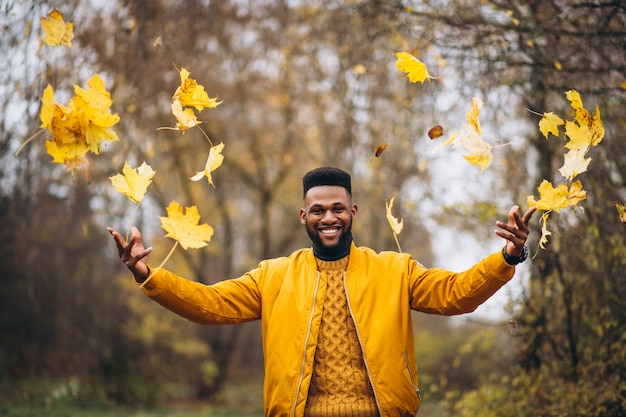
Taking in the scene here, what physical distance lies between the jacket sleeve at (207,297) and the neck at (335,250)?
0.40 m

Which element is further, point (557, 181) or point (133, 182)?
point (557, 181)

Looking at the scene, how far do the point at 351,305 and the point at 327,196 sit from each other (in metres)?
0.64

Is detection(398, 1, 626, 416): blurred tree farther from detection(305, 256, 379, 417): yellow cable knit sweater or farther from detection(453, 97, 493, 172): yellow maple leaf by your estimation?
detection(305, 256, 379, 417): yellow cable knit sweater

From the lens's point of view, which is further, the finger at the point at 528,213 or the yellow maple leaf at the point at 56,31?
the yellow maple leaf at the point at 56,31

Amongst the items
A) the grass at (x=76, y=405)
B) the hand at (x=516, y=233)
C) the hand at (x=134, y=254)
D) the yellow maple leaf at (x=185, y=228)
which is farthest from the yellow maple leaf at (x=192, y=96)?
the grass at (x=76, y=405)

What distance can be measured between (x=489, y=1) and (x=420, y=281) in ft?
10.6

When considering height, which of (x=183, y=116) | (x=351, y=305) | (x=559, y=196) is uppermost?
(x=183, y=116)

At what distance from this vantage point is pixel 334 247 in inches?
138

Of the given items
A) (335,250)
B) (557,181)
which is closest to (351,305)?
(335,250)

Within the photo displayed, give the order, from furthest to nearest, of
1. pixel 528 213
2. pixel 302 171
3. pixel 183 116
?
pixel 302 171
pixel 183 116
pixel 528 213

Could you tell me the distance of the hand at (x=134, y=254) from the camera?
3055 mm

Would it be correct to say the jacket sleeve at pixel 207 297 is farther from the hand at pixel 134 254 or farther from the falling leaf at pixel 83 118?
the falling leaf at pixel 83 118

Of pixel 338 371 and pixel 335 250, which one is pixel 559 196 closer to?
pixel 335 250

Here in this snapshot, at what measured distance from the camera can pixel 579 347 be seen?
566 centimetres
